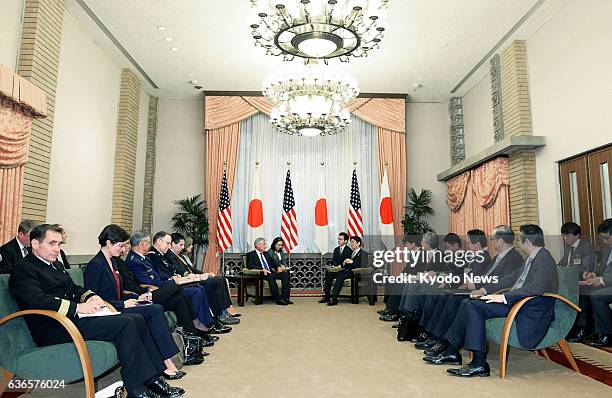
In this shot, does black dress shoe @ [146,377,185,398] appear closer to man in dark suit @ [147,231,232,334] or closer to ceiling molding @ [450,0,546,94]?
man in dark suit @ [147,231,232,334]

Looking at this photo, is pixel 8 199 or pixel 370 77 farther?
pixel 370 77

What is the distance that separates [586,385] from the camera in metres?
3.64

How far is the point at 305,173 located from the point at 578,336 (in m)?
6.95

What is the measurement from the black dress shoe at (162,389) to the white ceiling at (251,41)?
18.1ft

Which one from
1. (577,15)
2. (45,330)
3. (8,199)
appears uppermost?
(577,15)

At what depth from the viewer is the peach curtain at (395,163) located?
10867 millimetres

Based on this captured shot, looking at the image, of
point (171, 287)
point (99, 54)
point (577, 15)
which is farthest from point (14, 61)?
point (577, 15)

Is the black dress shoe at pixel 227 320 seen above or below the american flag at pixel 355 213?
below

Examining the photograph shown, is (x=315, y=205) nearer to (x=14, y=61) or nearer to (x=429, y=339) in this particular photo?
(x=429, y=339)

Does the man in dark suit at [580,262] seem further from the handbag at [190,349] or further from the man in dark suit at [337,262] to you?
the handbag at [190,349]

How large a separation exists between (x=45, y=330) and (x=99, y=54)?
6.86 m

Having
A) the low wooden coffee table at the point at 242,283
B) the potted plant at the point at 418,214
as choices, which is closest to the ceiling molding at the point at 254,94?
the potted plant at the point at 418,214

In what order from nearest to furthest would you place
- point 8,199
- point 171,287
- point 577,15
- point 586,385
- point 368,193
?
1. point 586,385
2. point 171,287
3. point 8,199
4. point 577,15
5. point 368,193

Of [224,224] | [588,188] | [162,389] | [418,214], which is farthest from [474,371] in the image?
[224,224]
